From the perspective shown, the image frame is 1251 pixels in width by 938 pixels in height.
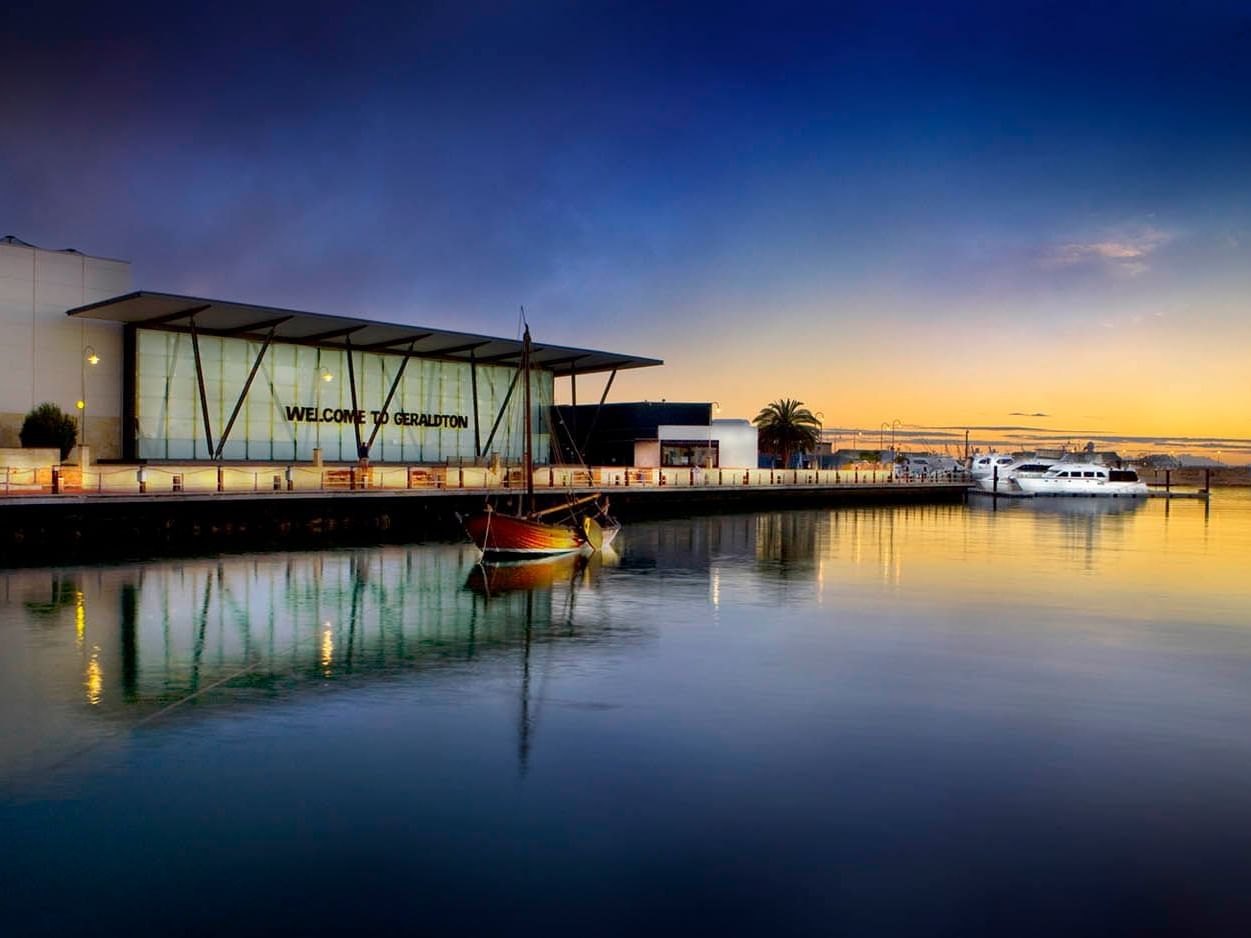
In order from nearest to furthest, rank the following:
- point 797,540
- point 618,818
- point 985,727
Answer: point 618,818, point 985,727, point 797,540

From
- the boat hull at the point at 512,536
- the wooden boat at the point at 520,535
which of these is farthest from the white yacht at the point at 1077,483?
the boat hull at the point at 512,536

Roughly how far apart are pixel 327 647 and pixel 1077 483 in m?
120

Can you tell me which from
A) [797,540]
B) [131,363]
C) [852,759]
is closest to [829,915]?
[852,759]

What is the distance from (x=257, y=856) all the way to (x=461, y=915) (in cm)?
276

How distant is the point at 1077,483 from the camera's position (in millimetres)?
127750

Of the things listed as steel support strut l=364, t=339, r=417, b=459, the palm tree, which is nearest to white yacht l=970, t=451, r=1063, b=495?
the palm tree

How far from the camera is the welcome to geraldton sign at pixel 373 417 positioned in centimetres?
6781

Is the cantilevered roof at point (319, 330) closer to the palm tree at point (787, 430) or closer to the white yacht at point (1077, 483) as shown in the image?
the palm tree at point (787, 430)

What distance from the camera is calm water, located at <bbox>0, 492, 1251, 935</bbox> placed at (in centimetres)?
1104

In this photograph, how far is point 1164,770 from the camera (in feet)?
51.7

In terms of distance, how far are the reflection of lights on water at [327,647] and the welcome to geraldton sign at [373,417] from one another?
42713 millimetres

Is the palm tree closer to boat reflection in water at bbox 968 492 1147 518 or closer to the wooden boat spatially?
boat reflection in water at bbox 968 492 1147 518

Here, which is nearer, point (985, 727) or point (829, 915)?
point (829, 915)

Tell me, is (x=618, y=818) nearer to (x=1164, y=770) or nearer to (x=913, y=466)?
(x=1164, y=770)
